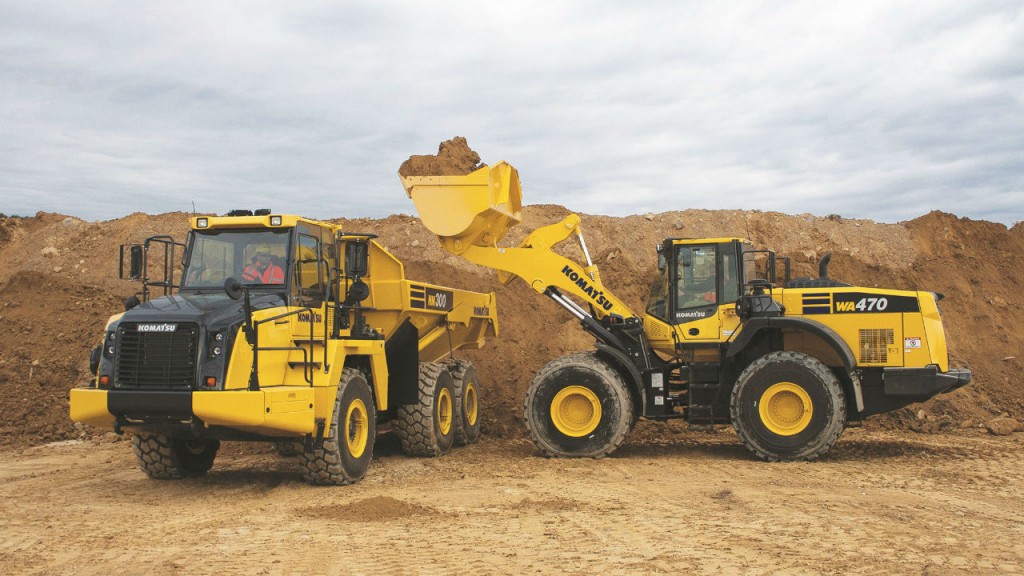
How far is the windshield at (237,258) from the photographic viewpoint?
10359mm

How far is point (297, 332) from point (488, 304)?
5909 mm

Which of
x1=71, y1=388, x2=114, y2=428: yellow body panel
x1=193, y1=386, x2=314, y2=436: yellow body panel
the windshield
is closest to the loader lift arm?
the windshield

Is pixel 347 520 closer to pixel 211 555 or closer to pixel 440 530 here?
pixel 440 530

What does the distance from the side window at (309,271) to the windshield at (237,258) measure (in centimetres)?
16

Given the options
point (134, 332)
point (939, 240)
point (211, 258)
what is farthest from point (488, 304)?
point (939, 240)

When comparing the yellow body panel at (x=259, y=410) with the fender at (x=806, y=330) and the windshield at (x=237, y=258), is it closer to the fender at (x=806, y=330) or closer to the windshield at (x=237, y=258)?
the windshield at (x=237, y=258)

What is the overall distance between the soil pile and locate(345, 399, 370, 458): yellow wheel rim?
17.5ft

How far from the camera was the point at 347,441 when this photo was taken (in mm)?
10359

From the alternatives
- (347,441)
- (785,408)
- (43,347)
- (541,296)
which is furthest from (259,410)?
(541,296)

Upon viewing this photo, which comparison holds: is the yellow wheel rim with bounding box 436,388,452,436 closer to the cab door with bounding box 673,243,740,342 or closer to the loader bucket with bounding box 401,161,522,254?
the loader bucket with bounding box 401,161,522,254

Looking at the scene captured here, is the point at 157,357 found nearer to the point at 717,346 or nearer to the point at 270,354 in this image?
the point at 270,354

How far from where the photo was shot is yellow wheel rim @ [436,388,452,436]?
1344 cm

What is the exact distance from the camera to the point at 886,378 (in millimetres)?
12102

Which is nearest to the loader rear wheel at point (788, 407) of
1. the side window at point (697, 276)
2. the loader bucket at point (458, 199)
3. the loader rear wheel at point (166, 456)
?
the side window at point (697, 276)
